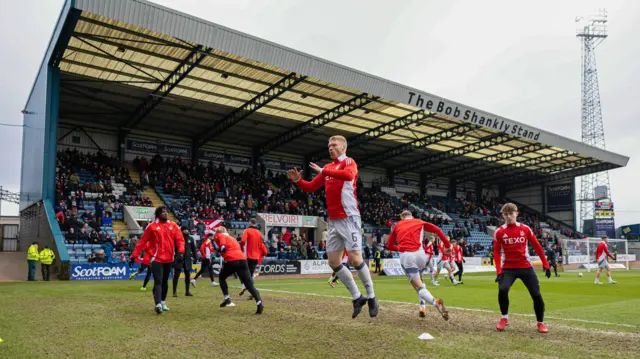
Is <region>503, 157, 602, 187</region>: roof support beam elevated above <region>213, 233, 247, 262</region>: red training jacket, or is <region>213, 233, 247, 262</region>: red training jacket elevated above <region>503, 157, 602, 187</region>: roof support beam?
<region>503, 157, 602, 187</region>: roof support beam

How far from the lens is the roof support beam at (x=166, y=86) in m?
24.3

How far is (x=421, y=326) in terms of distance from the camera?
7.91 meters

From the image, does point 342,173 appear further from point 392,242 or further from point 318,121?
point 318,121

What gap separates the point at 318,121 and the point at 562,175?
35.7 m

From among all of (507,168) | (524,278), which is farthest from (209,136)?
(507,168)

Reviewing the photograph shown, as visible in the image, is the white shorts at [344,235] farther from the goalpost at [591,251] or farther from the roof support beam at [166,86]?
the goalpost at [591,251]

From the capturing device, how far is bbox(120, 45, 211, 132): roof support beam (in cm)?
2428

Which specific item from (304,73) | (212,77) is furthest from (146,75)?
(304,73)

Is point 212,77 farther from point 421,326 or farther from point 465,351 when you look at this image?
point 465,351

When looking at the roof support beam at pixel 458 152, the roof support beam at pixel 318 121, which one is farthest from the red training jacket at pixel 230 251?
the roof support beam at pixel 458 152

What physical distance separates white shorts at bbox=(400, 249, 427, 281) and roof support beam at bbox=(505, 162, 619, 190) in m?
49.6

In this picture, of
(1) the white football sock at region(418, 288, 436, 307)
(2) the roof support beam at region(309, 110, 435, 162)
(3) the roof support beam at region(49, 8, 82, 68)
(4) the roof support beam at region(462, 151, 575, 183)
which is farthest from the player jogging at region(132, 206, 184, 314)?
(4) the roof support beam at region(462, 151, 575, 183)

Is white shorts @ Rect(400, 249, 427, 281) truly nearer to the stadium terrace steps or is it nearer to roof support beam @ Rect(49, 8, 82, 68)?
roof support beam @ Rect(49, 8, 82, 68)

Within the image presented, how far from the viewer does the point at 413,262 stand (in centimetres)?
938
